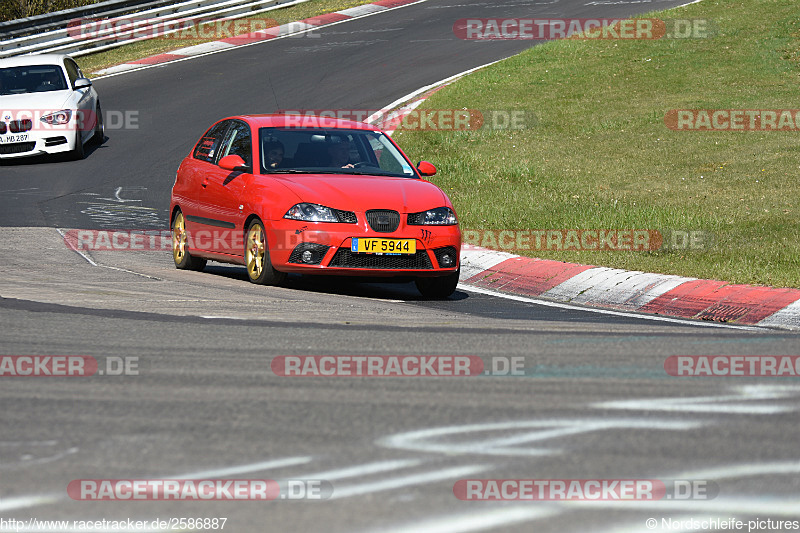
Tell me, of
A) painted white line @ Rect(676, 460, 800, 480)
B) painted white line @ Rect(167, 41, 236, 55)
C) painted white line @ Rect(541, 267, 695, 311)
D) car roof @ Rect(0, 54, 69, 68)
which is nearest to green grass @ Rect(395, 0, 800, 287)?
painted white line @ Rect(541, 267, 695, 311)

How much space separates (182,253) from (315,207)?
8.27 ft

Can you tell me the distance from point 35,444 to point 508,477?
66.8 inches

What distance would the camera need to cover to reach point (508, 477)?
3881mm

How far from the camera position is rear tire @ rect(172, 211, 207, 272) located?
11.9 metres

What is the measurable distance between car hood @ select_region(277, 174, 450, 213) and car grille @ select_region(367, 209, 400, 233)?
45mm

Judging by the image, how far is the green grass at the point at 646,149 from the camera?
12.1 m

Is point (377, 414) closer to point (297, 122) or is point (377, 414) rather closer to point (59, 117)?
point (297, 122)

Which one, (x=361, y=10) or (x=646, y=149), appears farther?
(x=361, y=10)

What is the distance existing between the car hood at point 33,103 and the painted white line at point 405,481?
55.0 ft

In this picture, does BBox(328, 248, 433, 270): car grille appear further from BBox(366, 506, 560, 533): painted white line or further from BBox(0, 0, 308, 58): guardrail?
BBox(0, 0, 308, 58): guardrail

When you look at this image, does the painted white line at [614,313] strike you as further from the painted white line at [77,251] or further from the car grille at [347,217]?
the painted white line at [77,251]

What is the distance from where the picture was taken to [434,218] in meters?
10.2

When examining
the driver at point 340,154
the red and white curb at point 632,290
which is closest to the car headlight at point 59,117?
the driver at point 340,154

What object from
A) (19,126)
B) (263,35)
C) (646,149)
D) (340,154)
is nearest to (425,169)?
(340,154)
